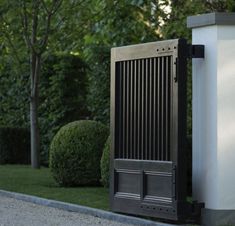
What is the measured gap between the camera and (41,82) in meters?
21.2

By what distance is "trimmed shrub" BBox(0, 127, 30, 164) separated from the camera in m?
21.1

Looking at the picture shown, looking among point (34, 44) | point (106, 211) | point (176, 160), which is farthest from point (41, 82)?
point (176, 160)

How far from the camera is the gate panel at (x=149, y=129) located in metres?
9.98

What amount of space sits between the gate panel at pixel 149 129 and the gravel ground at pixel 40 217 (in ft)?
1.50

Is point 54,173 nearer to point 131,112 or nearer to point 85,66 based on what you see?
point 131,112

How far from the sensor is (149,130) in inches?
414

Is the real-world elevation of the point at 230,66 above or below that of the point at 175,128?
above

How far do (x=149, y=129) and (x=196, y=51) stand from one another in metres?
1.20

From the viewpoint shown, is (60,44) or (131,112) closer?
(131,112)

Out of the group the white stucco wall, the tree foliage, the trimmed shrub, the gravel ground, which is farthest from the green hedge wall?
the white stucco wall

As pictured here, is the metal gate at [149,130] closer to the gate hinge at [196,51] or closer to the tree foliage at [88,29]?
the gate hinge at [196,51]

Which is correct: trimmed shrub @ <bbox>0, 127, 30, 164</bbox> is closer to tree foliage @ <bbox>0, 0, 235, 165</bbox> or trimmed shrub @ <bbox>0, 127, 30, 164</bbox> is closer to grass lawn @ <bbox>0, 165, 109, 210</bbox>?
tree foliage @ <bbox>0, 0, 235, 165</bbox>

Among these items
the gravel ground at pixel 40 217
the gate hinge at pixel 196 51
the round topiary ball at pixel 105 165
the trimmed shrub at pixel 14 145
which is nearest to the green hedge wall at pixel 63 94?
the trimmed shrub at pixel 14 145

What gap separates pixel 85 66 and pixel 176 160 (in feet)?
36.2
